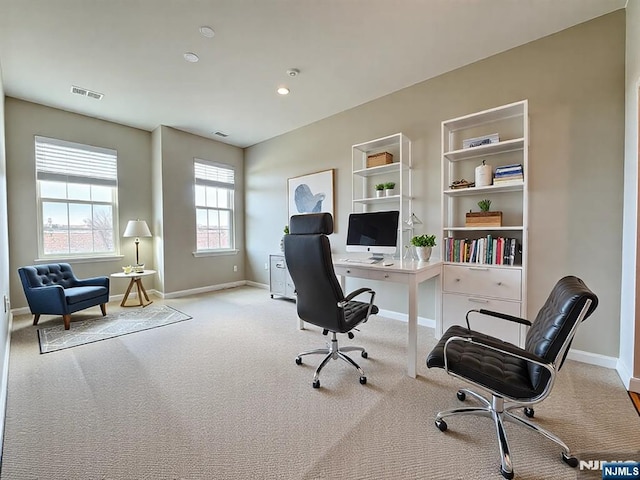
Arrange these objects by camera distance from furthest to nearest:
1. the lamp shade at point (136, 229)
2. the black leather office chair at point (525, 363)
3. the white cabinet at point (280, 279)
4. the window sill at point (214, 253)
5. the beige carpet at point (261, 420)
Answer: the window sill at point (214, 253) → the white cabinet at point (280, 279) → the lamp shade at point (136, 229) → the beige carpet at point (261, 420) → the black leather office chair at point (525, 363)

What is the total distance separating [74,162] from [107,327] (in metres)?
2.65

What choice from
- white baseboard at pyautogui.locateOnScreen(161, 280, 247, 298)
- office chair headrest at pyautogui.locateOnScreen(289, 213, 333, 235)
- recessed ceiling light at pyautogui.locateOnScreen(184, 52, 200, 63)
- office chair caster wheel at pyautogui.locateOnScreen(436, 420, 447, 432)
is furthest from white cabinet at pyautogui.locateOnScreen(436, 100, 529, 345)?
white baseboard at pyautogui.locateOnScreen(161, 280, 247, 298)

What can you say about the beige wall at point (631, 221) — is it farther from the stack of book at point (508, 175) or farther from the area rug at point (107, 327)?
the area rug at point (107, 327)

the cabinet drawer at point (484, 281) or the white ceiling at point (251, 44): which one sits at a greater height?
the white ceiling at point (251, 44)

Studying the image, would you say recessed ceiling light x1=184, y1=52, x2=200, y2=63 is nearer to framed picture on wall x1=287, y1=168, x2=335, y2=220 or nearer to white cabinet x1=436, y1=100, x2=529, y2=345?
framed picture on wall x1=287, y1=168, x2=335, y2=220

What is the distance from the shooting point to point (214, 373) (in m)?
2.29

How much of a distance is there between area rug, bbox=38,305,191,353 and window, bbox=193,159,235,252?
5.21ft

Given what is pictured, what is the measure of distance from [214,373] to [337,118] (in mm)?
3655

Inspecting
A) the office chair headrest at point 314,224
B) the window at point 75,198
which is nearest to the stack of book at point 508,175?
the office chair headrest at point 314,224

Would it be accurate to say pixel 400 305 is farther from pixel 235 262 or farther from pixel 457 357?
pixel 235 262

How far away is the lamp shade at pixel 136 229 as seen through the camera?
445 centimetres

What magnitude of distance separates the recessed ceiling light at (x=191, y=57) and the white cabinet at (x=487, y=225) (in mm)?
2615

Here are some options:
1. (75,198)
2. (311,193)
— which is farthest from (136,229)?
(311,193)

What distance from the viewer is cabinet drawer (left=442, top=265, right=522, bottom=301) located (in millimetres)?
2502
